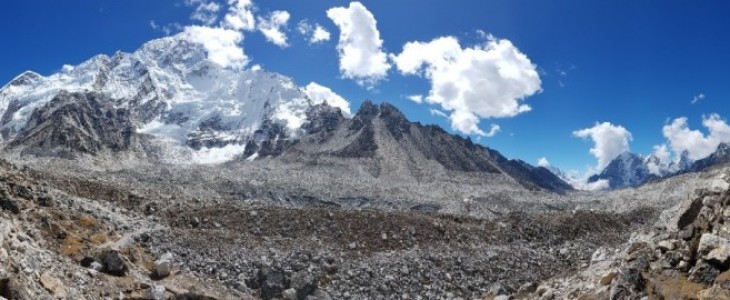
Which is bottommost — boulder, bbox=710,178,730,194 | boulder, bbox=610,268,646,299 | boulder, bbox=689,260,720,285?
boulder, bbox=610,268,646,299

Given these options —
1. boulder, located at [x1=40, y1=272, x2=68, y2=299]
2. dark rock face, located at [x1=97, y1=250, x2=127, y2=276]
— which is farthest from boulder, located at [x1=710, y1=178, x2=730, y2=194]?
dark rock face, located at [x1=97, y1=250, x2=127, y2=276]

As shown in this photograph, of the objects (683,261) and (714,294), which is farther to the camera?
(683,261)

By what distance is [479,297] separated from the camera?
30.7 metres

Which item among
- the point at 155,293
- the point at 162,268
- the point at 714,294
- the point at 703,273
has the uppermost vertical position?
the point at 703,273

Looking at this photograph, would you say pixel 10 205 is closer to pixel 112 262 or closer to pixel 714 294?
pixel 112 262

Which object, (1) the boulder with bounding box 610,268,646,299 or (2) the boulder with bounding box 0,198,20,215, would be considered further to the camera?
(2) the boulder with bounding box 0,198,20,215

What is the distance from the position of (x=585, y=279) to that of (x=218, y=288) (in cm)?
1756

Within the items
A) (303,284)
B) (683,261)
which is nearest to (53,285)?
(303,284)

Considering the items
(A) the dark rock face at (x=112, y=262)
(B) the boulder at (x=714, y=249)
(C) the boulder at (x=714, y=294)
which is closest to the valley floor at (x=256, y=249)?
(A) the dark rock face at (x=112, y=262)

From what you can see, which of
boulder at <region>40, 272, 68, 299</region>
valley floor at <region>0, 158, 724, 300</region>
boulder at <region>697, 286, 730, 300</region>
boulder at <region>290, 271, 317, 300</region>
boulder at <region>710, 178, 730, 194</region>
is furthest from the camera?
boulder at <region>290, 271, 317, 300</region>

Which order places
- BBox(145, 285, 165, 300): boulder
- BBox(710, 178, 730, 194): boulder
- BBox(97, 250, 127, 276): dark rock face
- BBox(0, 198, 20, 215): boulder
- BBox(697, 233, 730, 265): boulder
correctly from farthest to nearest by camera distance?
BBox(0, 198, 20, 215): boulder, BBox(97, 250, 127, 276): dark rock face, BBox(145, 285, 165, 300): boulder, BBox(710, 178, 730, 194): boulder, BBox(697, 233, 730, 265): boulder

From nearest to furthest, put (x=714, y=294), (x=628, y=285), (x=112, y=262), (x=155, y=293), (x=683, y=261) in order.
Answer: (x=714, y=294) < (x=683, y=261) < (x=628, y=285) < (x=155, y=293) < (x=112, y=262)

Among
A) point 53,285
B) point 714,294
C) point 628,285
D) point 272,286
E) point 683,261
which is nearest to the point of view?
point 714,294

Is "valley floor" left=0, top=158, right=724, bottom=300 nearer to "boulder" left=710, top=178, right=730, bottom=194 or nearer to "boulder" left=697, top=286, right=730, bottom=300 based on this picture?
"boulder" left=710, top=178, right=730, bottom=194
